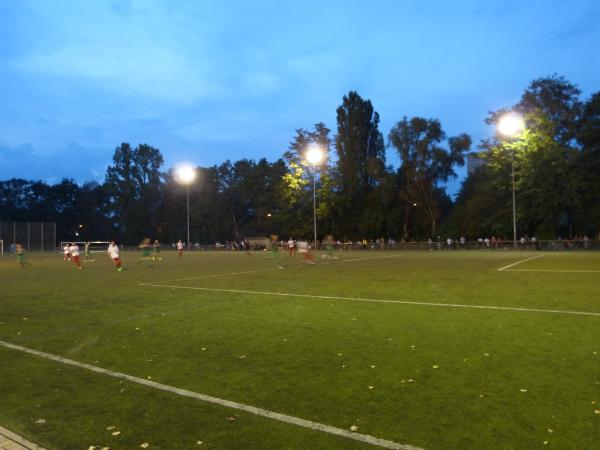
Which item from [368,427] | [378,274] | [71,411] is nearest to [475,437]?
[368,427]

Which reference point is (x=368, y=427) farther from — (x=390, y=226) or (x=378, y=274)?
(x=390, y=226)

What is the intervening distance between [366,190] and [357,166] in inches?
162

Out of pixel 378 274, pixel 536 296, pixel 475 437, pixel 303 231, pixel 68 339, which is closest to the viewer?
pixel 475 437

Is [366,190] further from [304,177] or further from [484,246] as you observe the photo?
[484,246]

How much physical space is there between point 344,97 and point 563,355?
6266 centimetres

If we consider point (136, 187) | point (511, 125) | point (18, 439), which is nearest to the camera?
point (18, 439)

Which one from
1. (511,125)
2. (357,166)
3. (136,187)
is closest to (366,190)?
(357,166)

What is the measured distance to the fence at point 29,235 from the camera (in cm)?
6988

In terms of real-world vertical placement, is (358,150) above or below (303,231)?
above

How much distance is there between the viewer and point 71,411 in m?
4.97

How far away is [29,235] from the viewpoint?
7125 centimetres

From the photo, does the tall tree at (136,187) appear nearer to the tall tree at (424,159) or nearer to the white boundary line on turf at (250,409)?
the tall tree at (424,159)

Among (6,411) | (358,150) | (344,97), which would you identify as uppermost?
(344,97)

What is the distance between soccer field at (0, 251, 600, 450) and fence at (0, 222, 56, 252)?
6690 centimetres
